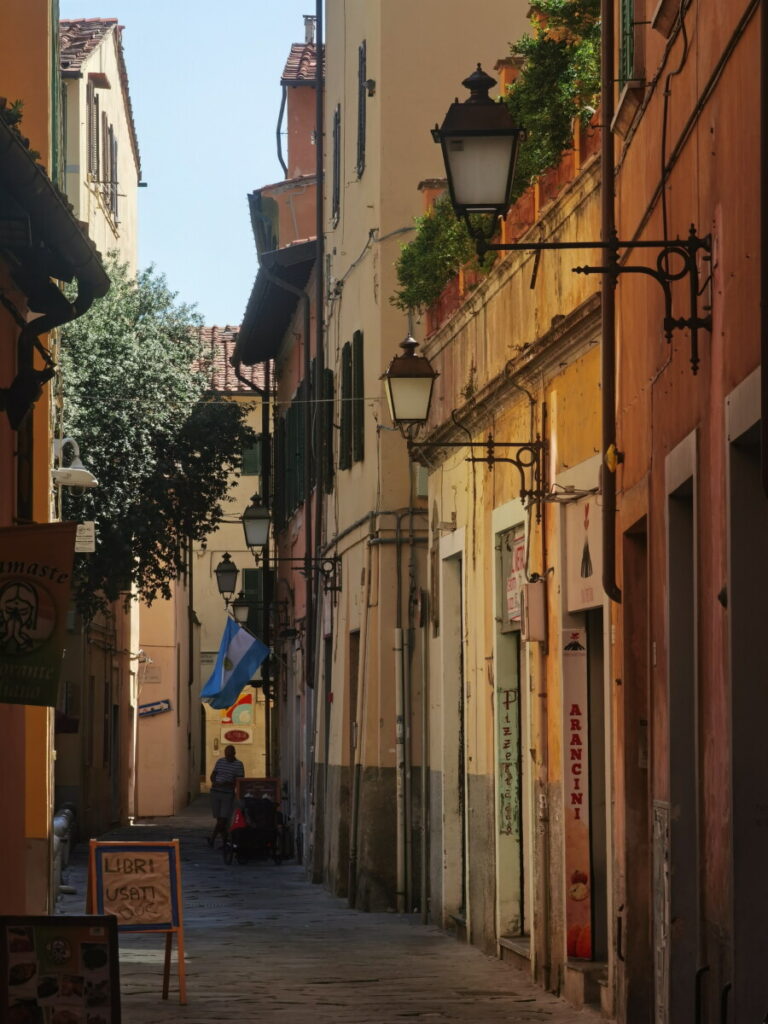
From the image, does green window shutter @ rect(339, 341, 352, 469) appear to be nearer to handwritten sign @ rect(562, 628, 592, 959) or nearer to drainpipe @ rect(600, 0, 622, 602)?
handwritten sign @ rect(562, 628, 592, 959)

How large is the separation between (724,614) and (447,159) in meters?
2.92

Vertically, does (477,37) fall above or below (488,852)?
above

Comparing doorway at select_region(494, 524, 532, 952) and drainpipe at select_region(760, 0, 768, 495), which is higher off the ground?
drainpipe at select_region(760, 0, 768, 495)

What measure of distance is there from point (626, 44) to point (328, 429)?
1594 centimetres

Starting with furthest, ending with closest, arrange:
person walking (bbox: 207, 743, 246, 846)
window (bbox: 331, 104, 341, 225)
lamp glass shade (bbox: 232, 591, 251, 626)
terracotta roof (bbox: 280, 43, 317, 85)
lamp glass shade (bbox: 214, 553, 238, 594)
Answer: lamp glass shade (bbox: 214, 553, 238, 594)
lamp glass shade (bbox: 232, 591, 251, 626)
terracotta roof (bbox: 280, 43, 317, 85)
person walking (bbox: 207, 743, 246, 846)
window (bbox: 331, 104, 341, 225)

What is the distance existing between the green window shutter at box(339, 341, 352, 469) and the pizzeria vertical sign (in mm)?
14224

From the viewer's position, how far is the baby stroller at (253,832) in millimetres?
30047

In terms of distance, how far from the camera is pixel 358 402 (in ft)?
76.2

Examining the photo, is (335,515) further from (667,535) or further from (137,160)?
(137,160)

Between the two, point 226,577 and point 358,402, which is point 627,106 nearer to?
point 358,402

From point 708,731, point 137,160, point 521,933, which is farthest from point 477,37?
point 137,160

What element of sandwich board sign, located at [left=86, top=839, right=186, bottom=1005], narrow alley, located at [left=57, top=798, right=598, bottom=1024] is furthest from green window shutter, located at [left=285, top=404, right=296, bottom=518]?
sandwich board sign, located at [left=86, top=839, right=186, bottom=1005]

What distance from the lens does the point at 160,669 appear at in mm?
48469

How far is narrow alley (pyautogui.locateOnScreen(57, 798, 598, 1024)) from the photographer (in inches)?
497
